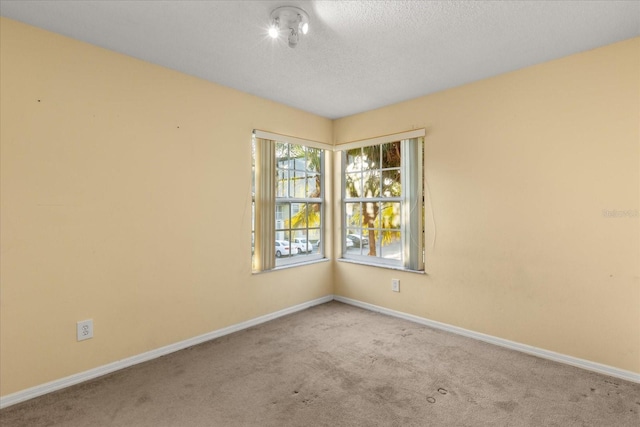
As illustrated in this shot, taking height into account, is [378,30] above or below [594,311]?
above

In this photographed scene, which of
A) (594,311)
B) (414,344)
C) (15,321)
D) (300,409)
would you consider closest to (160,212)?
(15,321)

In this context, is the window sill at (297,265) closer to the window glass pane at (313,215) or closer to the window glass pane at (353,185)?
the window glass pane at (313,215)

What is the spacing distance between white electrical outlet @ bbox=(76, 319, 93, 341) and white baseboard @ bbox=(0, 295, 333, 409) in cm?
25

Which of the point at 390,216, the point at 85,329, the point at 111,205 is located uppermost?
the point at 111,205

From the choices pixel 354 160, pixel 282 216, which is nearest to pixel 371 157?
pixel 354 160

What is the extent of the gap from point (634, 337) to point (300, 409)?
7.75 ft

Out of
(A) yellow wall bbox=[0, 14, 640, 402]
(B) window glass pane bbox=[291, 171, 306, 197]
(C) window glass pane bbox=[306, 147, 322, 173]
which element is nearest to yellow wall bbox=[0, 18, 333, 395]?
(A) yellow wall bbox=[0, 14, 640, 402]

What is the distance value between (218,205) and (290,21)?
5.68ft

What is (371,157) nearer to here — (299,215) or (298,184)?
(298,184)

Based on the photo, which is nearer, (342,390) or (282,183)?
(342,390)

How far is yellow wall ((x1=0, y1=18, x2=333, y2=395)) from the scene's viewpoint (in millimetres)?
2035

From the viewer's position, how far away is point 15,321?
202cm

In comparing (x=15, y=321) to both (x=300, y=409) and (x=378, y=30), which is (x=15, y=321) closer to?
(x=300, y=409)

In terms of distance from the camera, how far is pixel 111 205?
2.39 metres
